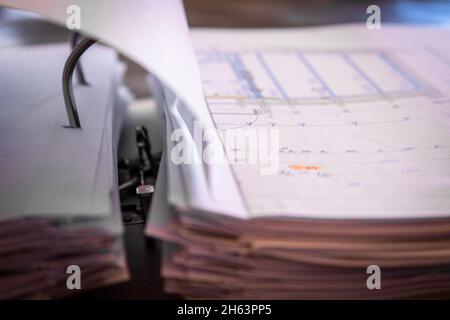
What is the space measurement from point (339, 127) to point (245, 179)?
158 mm

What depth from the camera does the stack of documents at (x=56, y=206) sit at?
353 mm

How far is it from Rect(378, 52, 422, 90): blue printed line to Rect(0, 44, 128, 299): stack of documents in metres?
0.41

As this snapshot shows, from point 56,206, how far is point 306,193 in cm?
20

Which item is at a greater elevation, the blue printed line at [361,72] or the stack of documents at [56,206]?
the blue printed line at [361,72]

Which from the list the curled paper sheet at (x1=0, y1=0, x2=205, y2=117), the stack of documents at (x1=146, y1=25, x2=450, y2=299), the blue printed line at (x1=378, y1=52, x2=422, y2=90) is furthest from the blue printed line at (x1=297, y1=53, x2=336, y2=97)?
the curled paper sheet at (x1=0, y1=0, x2=205, y2=117)

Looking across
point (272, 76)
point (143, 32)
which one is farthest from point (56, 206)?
point (272, 76)

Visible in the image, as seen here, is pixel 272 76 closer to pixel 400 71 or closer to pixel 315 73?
pixel 315 73

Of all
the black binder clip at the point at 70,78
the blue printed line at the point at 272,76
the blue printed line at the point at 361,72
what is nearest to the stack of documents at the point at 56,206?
the black binder clip at the point at 70,78

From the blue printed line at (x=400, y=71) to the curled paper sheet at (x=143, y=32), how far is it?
343 mm

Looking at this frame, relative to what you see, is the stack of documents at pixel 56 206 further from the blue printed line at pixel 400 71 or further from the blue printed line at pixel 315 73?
the blue printed line at pixel 400 71

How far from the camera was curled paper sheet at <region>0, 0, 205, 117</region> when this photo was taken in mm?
353

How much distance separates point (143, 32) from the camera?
38cm

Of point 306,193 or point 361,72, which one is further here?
point 361,72
